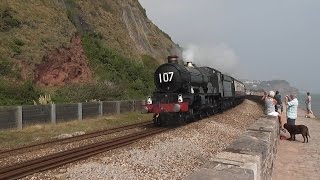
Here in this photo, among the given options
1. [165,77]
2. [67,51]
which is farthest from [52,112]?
[67,51]

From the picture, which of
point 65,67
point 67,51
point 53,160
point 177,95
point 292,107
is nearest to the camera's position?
point 53,160

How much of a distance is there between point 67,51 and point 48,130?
48.9ft

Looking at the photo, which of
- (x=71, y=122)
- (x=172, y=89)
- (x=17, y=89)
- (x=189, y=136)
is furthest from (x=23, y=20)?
(x=189, y=136)

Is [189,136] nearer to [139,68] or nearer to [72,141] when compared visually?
[72,141]

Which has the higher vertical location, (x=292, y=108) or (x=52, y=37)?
(x=52, y=37)

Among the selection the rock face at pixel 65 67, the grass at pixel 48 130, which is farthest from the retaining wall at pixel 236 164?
the rock face at pixel 65 67

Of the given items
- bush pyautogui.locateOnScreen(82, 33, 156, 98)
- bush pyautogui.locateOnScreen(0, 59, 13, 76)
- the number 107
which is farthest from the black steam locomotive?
bush pyautogui.locateOnScreen(82, 33, 156, 98)

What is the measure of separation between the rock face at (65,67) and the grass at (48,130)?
7.16 metres

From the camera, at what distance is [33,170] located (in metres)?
10.3

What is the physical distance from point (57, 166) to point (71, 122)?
39.0ft

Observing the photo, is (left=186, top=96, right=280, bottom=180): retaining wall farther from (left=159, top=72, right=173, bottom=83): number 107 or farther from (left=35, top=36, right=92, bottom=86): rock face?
(left=35, top=36, right=92, bottom=86): rock face

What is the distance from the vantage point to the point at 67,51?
33.8m

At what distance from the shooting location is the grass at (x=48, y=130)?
17.1 meters

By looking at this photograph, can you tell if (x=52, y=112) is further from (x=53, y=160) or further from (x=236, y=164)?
(x=236, y=164)
